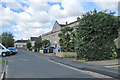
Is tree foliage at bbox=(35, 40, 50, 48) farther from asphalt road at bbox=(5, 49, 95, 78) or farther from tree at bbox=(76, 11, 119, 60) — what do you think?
asphalt road at bbox=(5, 49, 95, 78)

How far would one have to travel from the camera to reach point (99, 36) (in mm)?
13898

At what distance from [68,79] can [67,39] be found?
47.5ft

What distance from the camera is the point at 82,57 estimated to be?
591 inches

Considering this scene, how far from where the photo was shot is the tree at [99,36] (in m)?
13.9

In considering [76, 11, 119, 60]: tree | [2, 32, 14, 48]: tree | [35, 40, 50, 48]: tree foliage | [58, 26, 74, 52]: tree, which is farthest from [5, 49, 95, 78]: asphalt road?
[2, 32, 14, 48]: tree

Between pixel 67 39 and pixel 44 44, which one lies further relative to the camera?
pixel 44 44

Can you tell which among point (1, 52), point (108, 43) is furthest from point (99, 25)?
point (1, 52)

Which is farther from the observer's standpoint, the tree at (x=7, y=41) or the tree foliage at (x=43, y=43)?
the tree at (x=7, y=41)

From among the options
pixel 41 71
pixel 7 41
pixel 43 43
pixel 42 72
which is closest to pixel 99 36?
pixel 41 71

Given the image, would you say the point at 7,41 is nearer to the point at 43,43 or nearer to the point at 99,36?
the point at 43,43

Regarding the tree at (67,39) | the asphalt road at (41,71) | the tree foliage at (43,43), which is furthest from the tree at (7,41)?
the asphalt road at (41,71)

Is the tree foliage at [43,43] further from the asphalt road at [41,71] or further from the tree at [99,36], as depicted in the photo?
the asphalt road at [41,71]

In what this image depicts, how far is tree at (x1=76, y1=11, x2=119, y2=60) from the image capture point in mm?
13906

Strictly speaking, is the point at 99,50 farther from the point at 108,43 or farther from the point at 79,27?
the point at 79,27
